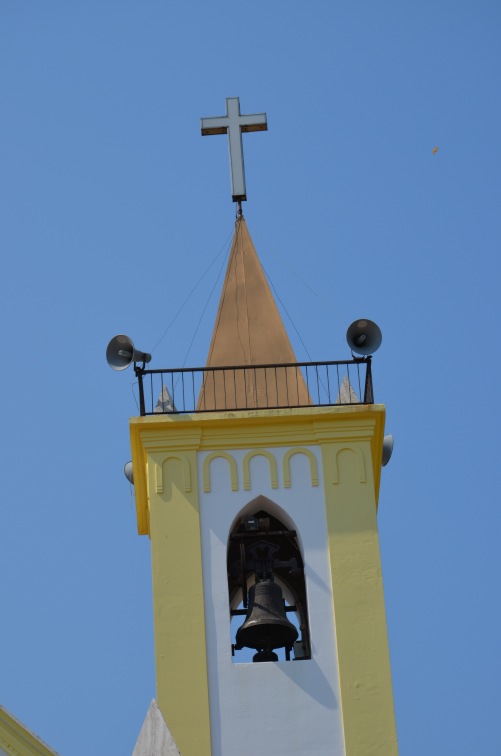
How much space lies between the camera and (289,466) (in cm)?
2048

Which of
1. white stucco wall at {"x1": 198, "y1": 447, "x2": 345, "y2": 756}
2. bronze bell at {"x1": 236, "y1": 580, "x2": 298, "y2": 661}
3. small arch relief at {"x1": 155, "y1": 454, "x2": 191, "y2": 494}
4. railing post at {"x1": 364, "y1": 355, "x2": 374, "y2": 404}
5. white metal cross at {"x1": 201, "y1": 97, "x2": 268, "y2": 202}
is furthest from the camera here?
white metal cross at {"x1": 201, "y1": 97, "x2": 268, "y2": 202}

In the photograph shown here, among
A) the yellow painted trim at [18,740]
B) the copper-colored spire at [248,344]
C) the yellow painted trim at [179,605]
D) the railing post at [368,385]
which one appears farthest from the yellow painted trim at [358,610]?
the yellow painted trim at [18,740]

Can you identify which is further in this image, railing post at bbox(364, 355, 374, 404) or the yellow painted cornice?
railing post at bbox(364, 355, 374, 404)

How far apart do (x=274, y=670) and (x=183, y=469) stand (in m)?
2.41

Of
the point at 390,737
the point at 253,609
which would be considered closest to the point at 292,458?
the point at 253,609

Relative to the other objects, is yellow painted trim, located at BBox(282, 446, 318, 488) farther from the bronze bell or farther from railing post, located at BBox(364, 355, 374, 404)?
the bronze bell

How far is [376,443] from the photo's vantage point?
20781 millimetres

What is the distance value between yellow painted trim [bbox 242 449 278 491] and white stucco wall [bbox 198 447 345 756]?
0.04 metres

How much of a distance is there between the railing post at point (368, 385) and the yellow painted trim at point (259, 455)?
122cm

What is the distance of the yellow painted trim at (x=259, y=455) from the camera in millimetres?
20344

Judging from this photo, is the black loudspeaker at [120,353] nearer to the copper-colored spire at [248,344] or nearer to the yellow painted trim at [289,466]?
the copper-colored spire at [248,344]

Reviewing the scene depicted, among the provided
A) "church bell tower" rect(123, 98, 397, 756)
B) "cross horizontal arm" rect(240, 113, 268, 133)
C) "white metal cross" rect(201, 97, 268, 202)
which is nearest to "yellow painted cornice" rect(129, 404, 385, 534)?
"church bell tower" rect(123, 98, 397, 756)

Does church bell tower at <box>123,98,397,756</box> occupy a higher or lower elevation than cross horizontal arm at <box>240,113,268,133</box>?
lower

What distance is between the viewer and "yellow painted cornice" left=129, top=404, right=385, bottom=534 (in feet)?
67.1
